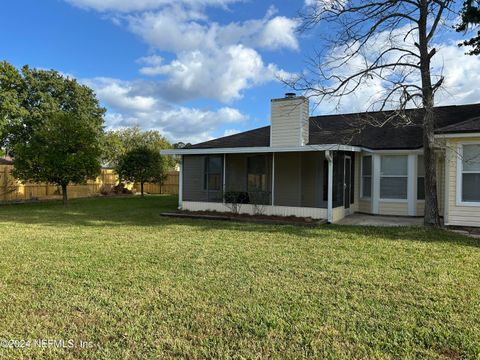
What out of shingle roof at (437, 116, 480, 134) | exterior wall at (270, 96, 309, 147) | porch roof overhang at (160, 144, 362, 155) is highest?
exterior wall at (270, 96, 309, 147)

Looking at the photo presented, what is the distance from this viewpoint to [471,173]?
9156 mm

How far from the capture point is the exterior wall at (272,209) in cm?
1072

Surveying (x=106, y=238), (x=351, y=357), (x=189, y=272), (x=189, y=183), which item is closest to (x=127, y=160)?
(x=189, y=183)

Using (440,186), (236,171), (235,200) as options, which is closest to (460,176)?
(440,186)

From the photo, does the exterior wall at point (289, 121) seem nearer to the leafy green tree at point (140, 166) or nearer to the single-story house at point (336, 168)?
the single-story house at point (336, 168)

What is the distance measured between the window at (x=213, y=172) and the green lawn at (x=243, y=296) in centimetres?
563

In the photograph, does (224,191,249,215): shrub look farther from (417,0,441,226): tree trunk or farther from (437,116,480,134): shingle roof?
(437,116,480,134): shingle roof

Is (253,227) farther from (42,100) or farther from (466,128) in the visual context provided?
(42,100)

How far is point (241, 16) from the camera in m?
13.7

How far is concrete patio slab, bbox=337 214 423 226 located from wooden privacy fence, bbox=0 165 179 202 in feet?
50.5

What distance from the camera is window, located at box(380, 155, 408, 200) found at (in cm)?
1159

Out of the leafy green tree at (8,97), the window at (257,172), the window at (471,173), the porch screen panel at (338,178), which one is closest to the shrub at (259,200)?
the window at (257,172)

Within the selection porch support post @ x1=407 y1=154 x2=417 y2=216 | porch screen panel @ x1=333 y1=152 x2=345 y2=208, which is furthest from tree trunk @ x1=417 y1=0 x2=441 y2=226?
porch screen panel @ x1=333 y1=152 x2=345 y2=208

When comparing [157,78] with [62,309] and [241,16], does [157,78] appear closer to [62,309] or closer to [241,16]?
[241,16]
